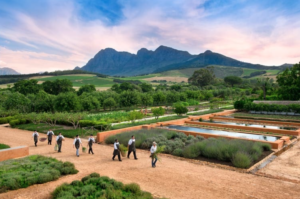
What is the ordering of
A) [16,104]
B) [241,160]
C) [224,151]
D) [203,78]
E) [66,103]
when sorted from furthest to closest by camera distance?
1. [203,78]
2. [16,104]
3. [66,103]
4. [224,151]
5. [241,160]

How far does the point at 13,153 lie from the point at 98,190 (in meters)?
7.69

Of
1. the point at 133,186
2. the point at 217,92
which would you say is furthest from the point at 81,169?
the point at 217,92

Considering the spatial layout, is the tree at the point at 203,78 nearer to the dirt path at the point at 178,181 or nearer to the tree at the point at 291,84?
the tree at the point at 291,84

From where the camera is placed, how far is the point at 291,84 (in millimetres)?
37750

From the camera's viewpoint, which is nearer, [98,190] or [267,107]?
[98,190]

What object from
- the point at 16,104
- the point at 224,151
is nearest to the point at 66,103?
the point at 16,104

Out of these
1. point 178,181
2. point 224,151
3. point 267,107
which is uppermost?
point 267,107

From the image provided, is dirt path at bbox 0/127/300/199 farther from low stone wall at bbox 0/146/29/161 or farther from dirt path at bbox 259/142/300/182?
low stone wall at bbox 0/146/29/161

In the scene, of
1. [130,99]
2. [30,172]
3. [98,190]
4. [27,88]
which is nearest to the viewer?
[98,190]

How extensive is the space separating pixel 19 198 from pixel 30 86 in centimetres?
6760

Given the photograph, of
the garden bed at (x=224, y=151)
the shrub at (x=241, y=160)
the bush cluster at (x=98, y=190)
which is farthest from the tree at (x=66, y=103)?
the shrub at (x=241, y=160)

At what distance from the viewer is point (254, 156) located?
1099 centimetres

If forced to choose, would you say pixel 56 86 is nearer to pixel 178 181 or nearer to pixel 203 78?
pixel 178 181

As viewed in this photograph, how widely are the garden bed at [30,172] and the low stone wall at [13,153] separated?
1785 mm
